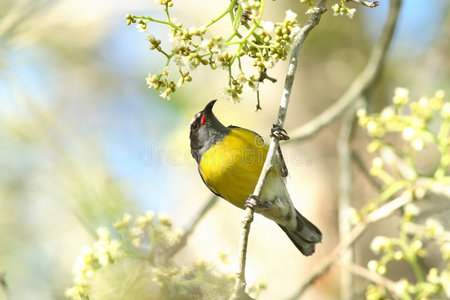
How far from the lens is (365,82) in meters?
4.80

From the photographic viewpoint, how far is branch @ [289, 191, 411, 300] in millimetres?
3362

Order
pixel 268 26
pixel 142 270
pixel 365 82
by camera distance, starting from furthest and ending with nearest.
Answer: pixel 365 82
pixel 142 270
pixel 268 26

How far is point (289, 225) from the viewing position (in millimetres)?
4785

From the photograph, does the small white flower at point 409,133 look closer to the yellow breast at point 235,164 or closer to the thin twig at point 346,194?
the thin twig at point 346,194

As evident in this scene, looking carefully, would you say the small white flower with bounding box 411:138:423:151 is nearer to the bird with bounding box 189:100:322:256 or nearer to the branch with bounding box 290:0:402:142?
the bird with bounding box 189:100:322:256

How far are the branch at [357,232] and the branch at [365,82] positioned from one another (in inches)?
40.5

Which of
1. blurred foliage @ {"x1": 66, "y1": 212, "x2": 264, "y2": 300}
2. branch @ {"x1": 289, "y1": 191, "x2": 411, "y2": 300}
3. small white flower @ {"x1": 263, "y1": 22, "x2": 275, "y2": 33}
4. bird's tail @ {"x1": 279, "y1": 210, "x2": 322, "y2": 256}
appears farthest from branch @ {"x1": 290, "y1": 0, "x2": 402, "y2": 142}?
small white flower @ {"x1": 263, "y1": 22, "x2": 275, "y2": 33}

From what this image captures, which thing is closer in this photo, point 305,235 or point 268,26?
point 268,26

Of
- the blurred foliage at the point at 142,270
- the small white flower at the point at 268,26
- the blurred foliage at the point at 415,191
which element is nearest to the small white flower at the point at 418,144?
the blurred foliage at the point at 415,191

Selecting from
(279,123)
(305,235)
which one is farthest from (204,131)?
(279,123)

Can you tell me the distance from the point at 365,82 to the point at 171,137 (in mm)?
2856

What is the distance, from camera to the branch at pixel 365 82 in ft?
14.9

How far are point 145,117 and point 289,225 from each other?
4.08 metres

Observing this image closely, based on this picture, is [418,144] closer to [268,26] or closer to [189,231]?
[268,26]
